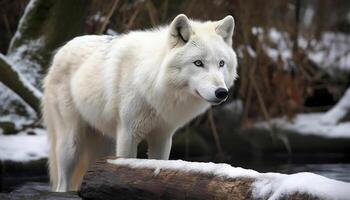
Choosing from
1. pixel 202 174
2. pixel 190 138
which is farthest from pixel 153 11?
pixel 202 174

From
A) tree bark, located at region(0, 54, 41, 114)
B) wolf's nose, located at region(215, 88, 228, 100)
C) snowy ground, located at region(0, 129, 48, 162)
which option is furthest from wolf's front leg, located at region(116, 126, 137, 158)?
tree bark, located at region(0, 54, 41, 114)

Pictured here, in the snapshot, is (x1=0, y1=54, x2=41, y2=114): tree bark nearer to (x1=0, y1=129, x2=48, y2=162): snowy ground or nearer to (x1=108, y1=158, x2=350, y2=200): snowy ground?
(x1=0, y1=129, x2=48, y2=162): snowy ground

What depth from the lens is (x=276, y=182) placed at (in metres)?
3.35

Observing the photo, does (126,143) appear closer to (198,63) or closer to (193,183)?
(198,63)

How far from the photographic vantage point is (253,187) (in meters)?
3.40

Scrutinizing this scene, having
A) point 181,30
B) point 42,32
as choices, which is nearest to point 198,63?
point 181,30

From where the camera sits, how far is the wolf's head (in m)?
4.09

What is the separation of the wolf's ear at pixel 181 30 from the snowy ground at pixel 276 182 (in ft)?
3.09

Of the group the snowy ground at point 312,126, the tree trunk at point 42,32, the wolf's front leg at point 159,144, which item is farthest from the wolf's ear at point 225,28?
the snowy ground at point 312,126

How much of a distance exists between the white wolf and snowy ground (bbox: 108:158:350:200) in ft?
1.76

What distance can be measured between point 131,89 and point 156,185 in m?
0.95

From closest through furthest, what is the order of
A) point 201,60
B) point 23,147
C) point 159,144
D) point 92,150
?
point 201,60 → point 159,144 → point 92,150 → point 23,147

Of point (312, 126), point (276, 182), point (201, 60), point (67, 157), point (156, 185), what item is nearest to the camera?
point (276, 182)

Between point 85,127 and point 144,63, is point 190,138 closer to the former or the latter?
point 85,127
